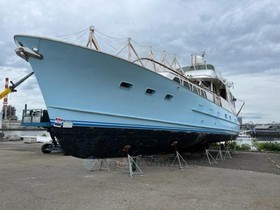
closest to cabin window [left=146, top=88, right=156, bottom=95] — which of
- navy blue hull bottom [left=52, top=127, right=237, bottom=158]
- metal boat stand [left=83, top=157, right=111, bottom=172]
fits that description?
navy blue hull bottom [left=52, top=127, right=237, bottom=158]

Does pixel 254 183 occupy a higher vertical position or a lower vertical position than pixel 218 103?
lower

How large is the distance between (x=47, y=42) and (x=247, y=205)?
5.64 metres

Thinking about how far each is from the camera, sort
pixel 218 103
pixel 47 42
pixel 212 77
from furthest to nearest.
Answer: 1. pixel 212 77
2. pixel 218 103
3. pixel 47 42

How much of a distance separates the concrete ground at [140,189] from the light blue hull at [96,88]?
1.60m

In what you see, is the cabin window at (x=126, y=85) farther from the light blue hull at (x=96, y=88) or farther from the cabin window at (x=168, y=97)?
the cabin window at (x=168, y=97)

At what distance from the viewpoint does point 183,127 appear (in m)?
10.4

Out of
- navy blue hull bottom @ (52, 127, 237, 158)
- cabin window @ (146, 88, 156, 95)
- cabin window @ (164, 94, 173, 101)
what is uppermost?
cabin window @ (146, 88, 156, 95)

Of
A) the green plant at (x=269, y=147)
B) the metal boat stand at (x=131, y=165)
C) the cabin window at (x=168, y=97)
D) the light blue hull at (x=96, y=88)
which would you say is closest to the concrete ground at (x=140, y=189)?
the metal boat stand at (x=131, y=165)

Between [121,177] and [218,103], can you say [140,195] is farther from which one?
[218,103]

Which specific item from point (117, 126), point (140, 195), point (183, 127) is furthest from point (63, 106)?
point (183, 127)

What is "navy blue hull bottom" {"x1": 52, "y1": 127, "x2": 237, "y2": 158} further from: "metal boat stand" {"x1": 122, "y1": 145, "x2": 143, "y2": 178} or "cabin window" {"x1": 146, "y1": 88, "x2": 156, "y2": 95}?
"cabin window" {"x1": 146, "y1": 88, "x2": 156, "y2": 95}

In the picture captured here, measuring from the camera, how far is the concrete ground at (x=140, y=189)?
5.62m

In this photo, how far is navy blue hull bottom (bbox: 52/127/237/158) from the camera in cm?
775

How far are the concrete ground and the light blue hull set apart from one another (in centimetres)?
160
